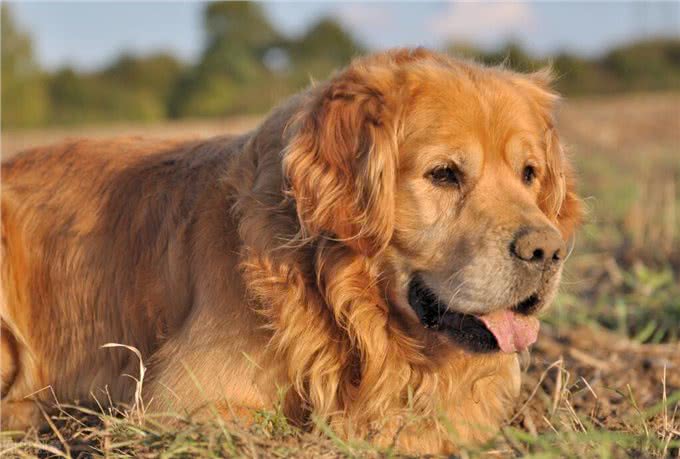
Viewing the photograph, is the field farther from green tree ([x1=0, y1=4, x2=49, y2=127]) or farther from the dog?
green tree ([x1=0, y1=4, x2=49, y2=127])

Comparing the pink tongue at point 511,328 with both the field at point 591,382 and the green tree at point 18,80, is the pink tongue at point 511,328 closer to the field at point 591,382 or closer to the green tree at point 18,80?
the field at point 591,382

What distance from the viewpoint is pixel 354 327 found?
3047 millimetres

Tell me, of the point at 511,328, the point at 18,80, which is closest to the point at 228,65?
the point at 18,80

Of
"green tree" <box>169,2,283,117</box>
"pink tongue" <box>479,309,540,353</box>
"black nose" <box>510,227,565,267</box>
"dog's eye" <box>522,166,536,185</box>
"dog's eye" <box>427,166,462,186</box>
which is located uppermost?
"dog's eye" <box>427,166,462,186</box>

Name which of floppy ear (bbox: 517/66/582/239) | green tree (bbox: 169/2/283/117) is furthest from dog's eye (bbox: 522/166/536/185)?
green tree (bbox: 169/2/283/117)

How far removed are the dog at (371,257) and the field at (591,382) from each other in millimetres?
224

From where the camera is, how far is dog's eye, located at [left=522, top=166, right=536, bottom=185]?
3.25m

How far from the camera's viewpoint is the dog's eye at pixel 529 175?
3.25 meters

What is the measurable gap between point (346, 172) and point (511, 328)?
2.73ft

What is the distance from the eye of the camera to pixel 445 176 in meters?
3.00

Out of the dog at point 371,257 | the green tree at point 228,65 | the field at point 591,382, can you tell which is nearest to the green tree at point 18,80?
the green tree at point 228,65

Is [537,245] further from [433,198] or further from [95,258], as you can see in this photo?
[95,258]

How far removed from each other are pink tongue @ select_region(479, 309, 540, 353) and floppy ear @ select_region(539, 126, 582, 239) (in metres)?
0.58

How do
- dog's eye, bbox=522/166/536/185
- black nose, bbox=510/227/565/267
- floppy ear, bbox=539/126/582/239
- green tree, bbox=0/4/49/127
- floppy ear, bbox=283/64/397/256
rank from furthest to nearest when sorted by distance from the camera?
green tree, bbox=0/4/49/127 → floppy ear, bbox=539/126/582/239 → dog's eye, bbox=522/166/536/185 → floppy ear, bbox=283/64/397/256 → black nose, bbox=510/227/565/267
